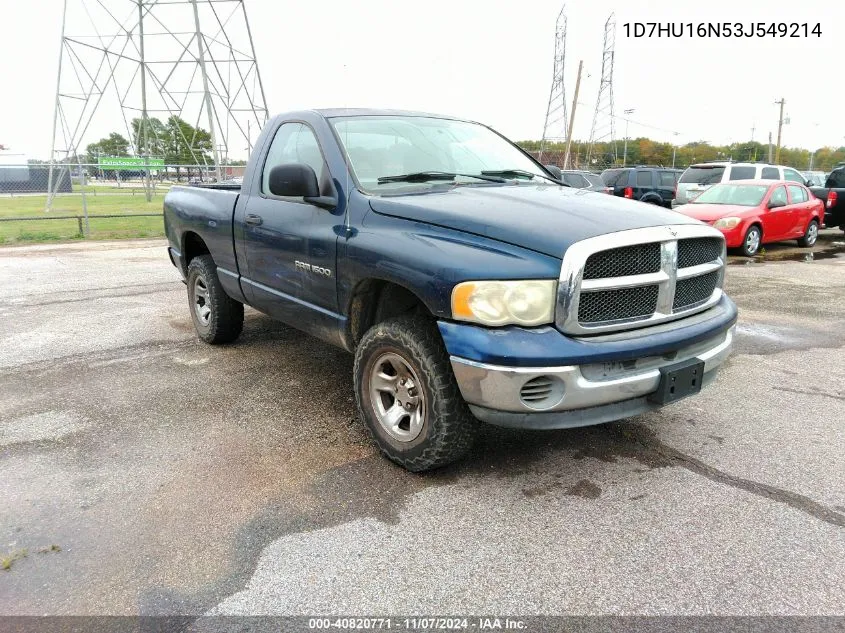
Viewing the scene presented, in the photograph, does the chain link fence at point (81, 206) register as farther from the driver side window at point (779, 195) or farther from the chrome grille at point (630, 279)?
the driver side window at point (779, 195)

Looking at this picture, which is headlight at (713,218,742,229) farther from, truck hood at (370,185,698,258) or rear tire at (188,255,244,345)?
rear tire at (188,255,244,345)

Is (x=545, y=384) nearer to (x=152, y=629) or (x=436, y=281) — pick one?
(x=436, y=281)

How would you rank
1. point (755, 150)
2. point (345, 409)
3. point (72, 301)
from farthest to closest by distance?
point (755, 150) → point (72, 301) → point (345, 409)

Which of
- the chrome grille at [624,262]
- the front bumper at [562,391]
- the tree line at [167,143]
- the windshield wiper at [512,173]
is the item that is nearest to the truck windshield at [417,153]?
the windshield wiper at [512,173]

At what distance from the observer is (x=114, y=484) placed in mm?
3186

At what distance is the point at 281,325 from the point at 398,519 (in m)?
3.86

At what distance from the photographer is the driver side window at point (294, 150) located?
4.00 m

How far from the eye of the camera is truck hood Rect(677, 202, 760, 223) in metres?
11.5

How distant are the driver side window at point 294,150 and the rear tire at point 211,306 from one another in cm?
123

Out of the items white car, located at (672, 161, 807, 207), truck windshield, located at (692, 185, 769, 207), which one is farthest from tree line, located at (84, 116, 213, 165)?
truck windshield, located at (692, 185, 769, 207)

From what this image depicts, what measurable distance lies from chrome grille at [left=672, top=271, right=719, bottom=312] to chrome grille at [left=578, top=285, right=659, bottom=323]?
0.68 ft

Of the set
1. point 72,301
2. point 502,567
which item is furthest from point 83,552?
point 72,301

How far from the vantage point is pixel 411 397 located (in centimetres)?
323

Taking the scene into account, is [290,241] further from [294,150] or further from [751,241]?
[751,241]
